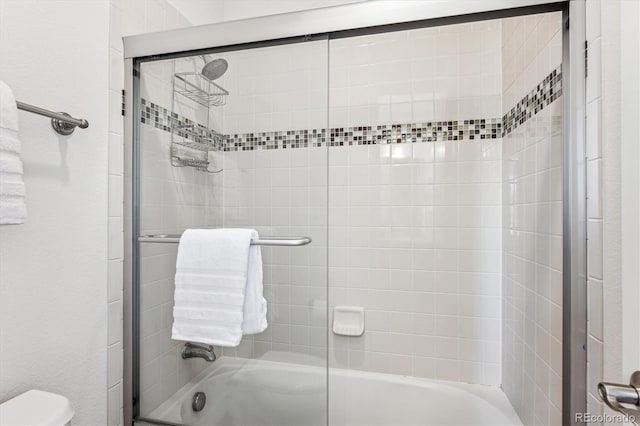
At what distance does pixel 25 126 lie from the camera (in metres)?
0.97

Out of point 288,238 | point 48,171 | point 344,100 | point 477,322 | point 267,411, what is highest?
point 344,100

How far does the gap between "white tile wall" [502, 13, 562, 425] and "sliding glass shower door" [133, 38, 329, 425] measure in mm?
735

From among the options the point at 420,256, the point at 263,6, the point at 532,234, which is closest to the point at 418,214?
the point at 420,256

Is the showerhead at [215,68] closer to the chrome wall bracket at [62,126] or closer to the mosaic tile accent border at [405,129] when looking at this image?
the mosaic tile accent border at [405,129]

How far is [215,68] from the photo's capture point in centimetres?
125

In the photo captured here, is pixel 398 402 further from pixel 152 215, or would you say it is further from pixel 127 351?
pixel 152 215

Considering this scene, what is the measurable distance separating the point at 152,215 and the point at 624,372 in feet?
4.71

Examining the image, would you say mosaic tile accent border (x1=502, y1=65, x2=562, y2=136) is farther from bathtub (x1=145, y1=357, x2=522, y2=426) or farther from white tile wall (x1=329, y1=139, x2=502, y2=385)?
bathtub (x1=145, y1=357, x2=522, y2=426)

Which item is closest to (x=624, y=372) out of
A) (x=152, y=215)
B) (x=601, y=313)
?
(x=601, y=313)

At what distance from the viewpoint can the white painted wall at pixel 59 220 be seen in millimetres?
938

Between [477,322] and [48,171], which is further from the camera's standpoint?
[477,322]

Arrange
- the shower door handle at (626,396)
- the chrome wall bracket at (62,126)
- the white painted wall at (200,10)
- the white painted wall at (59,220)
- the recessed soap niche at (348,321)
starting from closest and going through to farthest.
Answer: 1. the shower door handle at (626,396)
2. the white painted wall at (59,220)
3. the chrome wall bracket at (62,126)
4. the white painted wall at (200,10)
5. the recessed soap niche at (348,321)

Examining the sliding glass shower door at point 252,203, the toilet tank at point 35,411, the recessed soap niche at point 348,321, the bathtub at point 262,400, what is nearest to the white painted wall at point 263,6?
the sliding glass shower door at point 252,203

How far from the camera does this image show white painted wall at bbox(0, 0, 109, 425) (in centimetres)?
94
